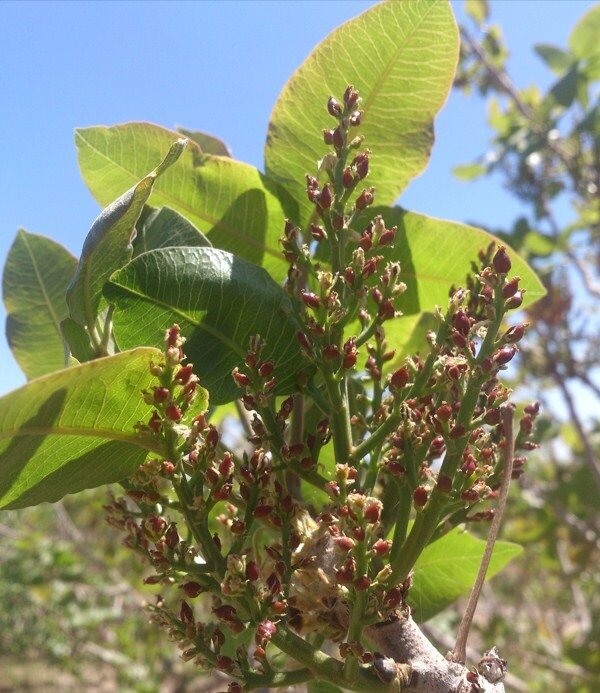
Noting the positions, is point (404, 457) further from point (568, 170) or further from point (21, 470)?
point (568, 170)

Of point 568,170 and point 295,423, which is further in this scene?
point 568,170

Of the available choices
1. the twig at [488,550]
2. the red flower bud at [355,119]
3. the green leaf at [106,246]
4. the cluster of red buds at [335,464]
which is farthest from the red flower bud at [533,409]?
the green leaf at [106,246]

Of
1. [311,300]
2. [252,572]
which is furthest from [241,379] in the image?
[252,572]

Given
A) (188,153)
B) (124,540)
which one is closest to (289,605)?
(124,540)

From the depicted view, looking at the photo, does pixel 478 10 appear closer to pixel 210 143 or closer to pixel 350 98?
pixel 210 143

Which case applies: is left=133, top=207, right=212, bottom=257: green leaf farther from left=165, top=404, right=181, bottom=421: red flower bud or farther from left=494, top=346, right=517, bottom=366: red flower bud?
left=494, top=346, right=517, bottom=366: red flower bud
